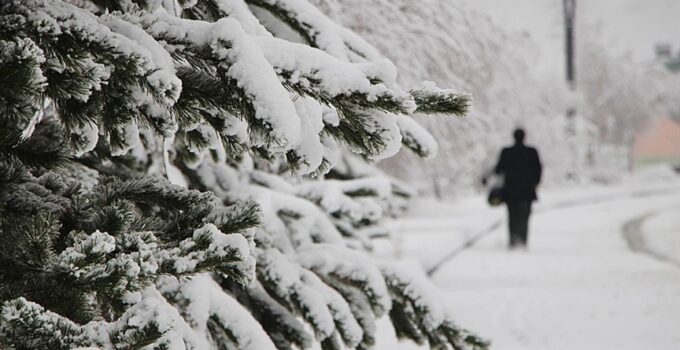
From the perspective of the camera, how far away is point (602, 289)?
23.1ft

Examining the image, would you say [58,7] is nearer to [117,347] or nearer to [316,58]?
[316,58]

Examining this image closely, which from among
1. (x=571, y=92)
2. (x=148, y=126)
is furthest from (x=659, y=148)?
(x=148, y=126)

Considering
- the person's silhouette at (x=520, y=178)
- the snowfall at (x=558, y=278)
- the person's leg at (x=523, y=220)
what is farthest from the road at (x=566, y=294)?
the person's silhouette at (x=520, y=178)

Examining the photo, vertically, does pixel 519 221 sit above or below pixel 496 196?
below

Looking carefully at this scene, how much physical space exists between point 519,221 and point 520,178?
681mm

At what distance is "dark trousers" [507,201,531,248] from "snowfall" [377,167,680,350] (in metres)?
0.21

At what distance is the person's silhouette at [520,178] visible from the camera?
1016 centimetres

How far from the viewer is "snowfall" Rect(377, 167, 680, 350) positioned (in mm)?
5152

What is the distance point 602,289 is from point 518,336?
87.5 inches

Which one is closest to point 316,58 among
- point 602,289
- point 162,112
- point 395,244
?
point 162,112

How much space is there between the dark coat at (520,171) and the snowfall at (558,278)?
811 mm

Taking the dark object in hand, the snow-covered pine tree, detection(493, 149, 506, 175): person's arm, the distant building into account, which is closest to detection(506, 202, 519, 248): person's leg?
the dark object in hand

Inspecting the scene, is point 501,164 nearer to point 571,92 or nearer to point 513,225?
point 513,225

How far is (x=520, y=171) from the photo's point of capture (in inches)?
404
